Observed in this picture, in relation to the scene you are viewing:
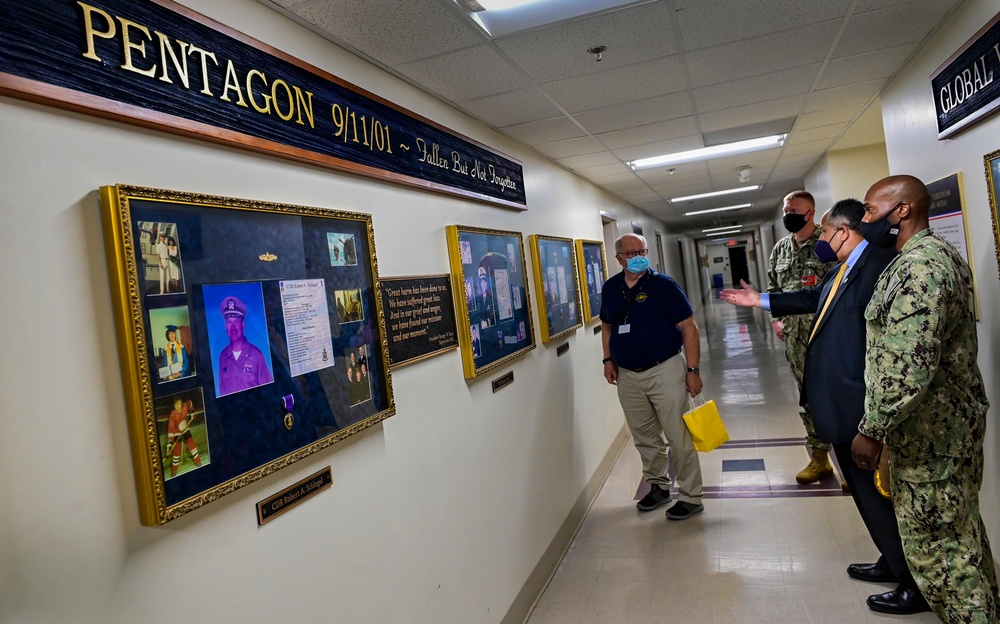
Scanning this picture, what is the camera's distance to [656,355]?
3629 millimetres

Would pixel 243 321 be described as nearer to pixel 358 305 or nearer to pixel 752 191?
pixel 358 305

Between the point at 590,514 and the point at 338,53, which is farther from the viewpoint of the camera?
the point at 590,514

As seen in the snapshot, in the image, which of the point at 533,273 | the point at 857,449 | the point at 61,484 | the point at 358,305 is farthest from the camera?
the point at 533,273

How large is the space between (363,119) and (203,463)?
123cm

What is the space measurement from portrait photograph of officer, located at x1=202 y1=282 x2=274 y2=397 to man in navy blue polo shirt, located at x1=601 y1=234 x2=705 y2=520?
2.64m

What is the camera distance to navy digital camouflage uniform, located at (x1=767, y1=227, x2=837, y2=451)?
143 inches

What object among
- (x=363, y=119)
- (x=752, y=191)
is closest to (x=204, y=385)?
(x=363, y=119)

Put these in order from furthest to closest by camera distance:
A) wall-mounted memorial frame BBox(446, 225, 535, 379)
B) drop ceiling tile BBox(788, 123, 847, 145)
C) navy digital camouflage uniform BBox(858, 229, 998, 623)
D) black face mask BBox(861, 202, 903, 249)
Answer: drop ceiling tile BBox(788, 123, 847, 145)
wall-mounted memorial frame BBox(446, 225, 535, 379)
black face mask BBox(861, 202, 903, 249)
navy digital camouflage uniform BBox(858, 229, 998, 623)

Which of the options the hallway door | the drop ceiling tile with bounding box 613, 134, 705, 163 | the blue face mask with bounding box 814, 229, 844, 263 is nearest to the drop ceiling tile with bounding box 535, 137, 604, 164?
the drop ceiling tile with bounding box 613, 134, 705, 163

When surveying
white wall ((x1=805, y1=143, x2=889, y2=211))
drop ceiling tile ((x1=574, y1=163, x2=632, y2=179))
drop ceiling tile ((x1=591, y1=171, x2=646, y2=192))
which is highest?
drop ceiling tile ((x1=591, y1=171, x2=646, y2=192))

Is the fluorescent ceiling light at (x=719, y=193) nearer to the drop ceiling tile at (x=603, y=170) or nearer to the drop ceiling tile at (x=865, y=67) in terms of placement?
the drop ceiling tile at (x=603, y=170)

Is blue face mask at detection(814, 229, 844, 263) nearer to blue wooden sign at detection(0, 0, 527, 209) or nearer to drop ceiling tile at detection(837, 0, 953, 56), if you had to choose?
drop ceiling tile at detection(837, 0, 953, 56)

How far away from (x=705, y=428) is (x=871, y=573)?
1.01m

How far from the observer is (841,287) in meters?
2.34
